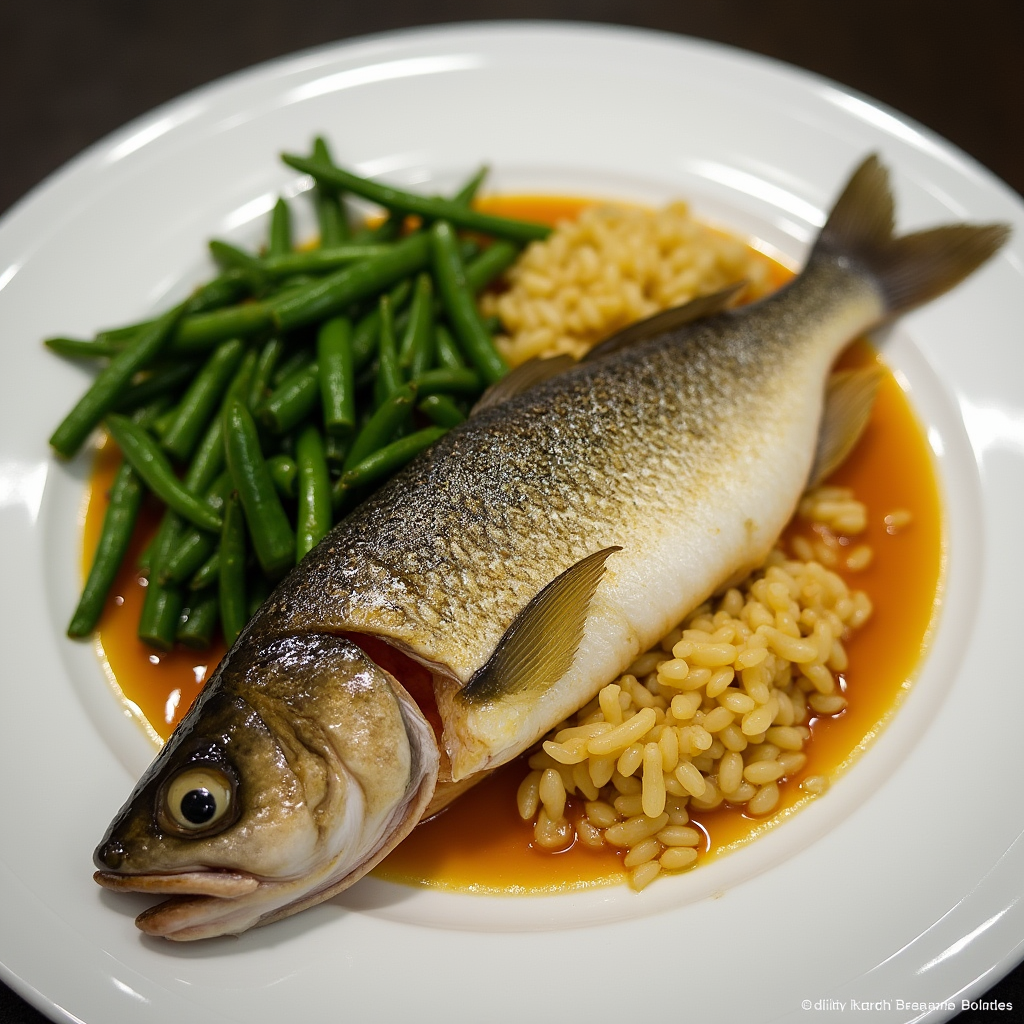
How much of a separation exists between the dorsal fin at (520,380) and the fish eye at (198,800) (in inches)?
56.3

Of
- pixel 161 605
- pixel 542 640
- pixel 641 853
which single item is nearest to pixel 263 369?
pixel 161 605

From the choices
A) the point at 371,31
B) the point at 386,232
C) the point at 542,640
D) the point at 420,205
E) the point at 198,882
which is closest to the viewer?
the point at 198,882

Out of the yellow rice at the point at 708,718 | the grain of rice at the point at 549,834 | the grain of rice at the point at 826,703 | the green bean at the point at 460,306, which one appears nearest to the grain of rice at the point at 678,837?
the yellow rice at the point at 708,718

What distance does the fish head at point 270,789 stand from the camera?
6.91ft

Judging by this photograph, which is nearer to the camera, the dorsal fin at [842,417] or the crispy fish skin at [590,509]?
the crispy fish skin at [590,509]

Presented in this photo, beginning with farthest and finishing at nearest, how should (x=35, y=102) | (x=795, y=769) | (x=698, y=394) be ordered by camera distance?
(x=35, y=102), (x=698, y=394), (x=795, y=769)

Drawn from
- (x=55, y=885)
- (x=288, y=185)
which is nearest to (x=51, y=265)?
(x=288, y=185)

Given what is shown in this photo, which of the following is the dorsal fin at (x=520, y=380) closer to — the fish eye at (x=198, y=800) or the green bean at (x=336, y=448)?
the green bean at (x=336, y=448)

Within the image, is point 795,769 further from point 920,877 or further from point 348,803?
point 348,803

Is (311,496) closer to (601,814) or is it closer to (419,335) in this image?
(419,335)

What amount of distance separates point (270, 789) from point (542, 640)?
30.1 inches

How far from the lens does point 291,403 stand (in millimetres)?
3250

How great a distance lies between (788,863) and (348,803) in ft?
4.10

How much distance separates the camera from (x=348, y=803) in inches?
86.7
